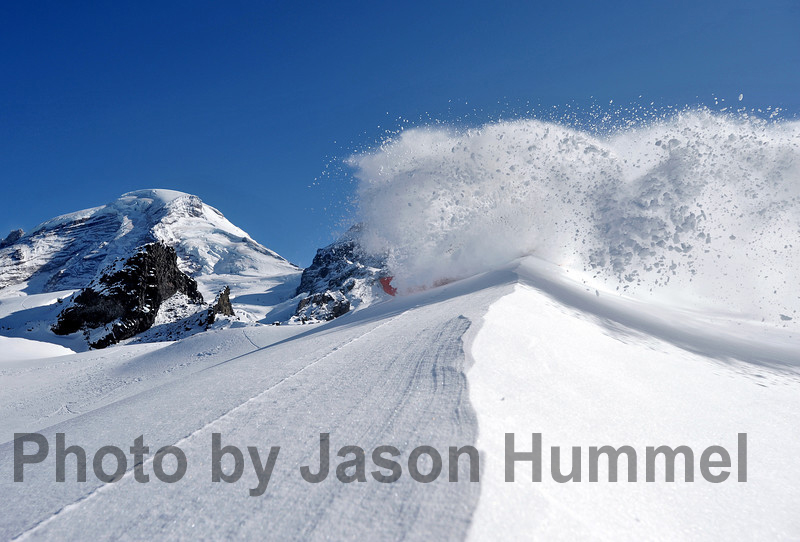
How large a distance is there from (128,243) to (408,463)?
148126 millimetres

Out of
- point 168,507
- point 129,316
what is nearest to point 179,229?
point 129,316

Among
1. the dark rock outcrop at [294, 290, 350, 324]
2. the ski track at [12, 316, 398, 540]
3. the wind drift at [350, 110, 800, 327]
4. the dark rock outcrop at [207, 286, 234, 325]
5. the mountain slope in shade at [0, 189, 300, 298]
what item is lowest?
the dark rock outcrop at [294, 290, 350, 324]

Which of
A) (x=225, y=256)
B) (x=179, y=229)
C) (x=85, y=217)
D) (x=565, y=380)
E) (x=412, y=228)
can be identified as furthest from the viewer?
(x=85, y=217)

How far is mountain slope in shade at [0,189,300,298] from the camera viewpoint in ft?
358

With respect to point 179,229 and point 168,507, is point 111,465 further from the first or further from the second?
point 179,229

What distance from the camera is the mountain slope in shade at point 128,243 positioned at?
109000 mm

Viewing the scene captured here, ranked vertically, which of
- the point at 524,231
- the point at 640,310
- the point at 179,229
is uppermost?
the point at 179,229

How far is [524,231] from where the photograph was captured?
9.78 meters

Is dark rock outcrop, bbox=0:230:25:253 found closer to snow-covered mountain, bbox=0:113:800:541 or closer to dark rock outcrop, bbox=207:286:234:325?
dark rock outcrop, bbox=207:286:234:325

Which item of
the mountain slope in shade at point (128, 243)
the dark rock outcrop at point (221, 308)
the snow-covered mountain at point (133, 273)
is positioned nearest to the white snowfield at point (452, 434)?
the dark rock outcrop at point (221, 308)

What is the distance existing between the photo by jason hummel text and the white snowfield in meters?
0.02

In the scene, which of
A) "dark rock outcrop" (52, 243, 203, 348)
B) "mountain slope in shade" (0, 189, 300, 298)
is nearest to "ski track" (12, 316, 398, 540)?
"dark rock outcrop" (52, 243, 203, 348)

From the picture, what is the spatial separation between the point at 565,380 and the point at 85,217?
177 m

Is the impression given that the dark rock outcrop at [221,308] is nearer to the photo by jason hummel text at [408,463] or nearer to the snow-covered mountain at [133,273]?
the snow-covered mountain at [133,273]
